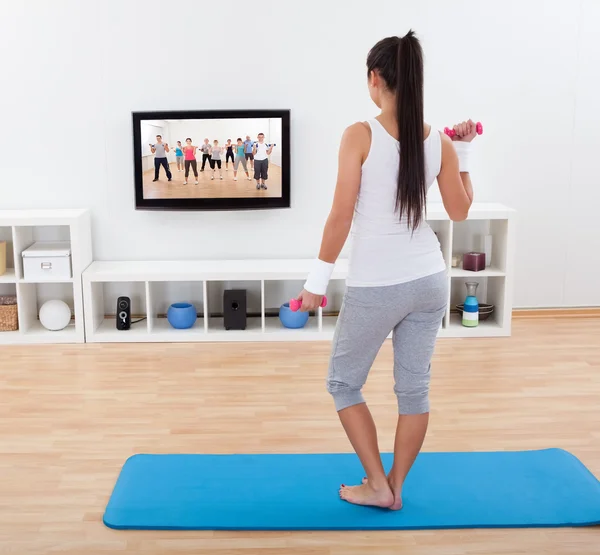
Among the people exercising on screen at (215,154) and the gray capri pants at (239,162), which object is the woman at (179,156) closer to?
the people exercising on screen at (215,154)

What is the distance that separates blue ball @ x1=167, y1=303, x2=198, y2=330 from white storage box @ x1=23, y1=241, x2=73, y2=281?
570 mm

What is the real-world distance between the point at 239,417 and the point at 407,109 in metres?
1.60

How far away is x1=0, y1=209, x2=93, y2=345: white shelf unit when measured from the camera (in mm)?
4242

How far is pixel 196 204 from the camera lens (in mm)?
4500

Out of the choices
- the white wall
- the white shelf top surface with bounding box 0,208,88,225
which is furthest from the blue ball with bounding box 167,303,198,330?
the white shelf top surface with bounding box 0,208,88,225

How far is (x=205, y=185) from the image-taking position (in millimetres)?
4469

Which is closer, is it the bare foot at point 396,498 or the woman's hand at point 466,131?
the woman's hand at point 466,131

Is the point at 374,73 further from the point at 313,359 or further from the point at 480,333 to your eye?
the point at 480,333

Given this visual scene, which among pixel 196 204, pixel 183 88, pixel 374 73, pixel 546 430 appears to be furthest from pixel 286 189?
pixel 374 73

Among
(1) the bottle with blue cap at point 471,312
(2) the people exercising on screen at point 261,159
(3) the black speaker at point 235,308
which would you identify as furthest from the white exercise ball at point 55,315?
(1) the bottle with blue cap at point 471,312

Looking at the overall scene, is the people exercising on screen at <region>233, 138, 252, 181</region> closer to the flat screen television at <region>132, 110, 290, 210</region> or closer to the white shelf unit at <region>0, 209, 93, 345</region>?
the flat screen television at <region>132, 110, 290, 210</region>

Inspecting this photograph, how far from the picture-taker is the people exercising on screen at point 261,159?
Result: 14.6 feet

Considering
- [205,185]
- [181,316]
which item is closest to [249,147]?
[205,185]

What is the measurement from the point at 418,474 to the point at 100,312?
2480 mm
